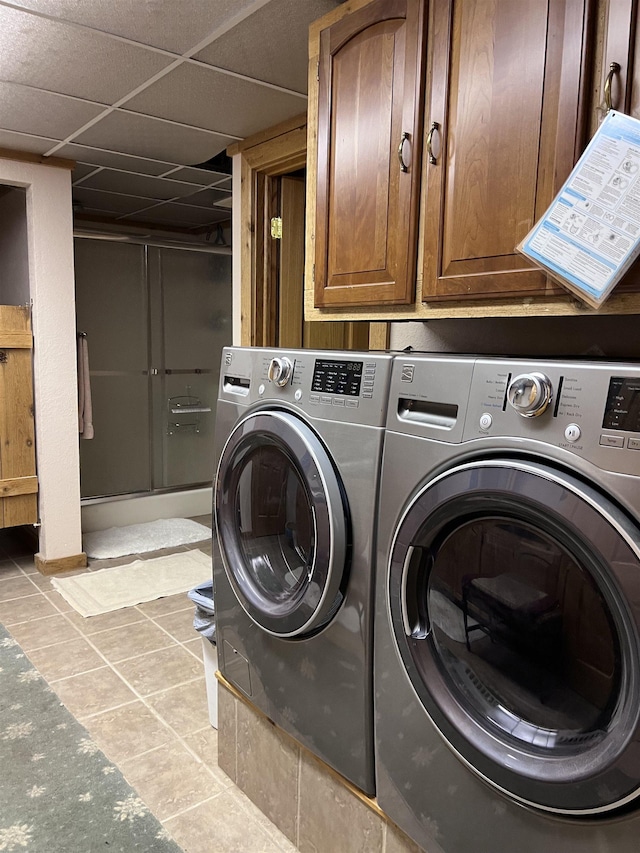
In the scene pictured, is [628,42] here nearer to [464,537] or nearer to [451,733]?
[464,537]

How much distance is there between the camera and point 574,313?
46.6 inches

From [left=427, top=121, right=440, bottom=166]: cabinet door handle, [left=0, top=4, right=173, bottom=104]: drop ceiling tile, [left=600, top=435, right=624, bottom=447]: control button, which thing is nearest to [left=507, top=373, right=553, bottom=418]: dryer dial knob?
[left=600, top=435, right=624, bottom=447]: control button

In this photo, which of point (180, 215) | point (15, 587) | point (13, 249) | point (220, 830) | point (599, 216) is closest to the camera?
point (599, 216)

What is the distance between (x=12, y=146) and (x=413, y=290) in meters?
2.60

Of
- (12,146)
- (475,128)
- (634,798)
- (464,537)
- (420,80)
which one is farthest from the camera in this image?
(12,146)

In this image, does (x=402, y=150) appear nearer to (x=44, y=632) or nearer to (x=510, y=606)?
(x=510, y=606)

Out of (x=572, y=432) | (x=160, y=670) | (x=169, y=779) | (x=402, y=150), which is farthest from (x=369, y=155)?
(x=160, y=670)

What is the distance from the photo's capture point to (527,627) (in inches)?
43.0

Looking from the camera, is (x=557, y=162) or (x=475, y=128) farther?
(x=475, y=128)

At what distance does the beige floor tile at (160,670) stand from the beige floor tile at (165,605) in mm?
393

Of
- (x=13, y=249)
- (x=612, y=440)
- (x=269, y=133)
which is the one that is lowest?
(x=612, y=440)

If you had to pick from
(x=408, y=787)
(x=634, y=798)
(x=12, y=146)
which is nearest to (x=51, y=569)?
(x=12, y=146)

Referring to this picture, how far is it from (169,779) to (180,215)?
3.73m

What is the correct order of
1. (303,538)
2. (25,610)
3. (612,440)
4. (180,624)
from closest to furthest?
(612,440) < (303,538) < (180,624) < (25,610)
